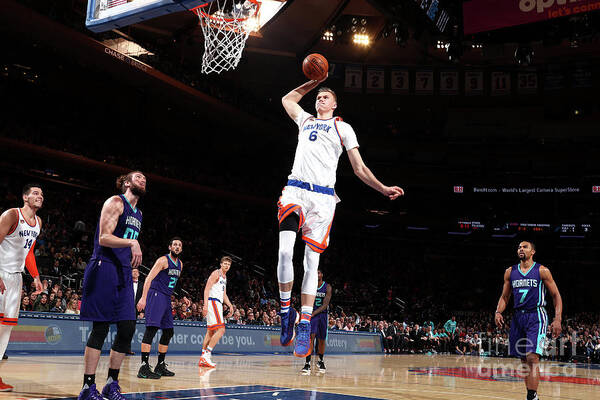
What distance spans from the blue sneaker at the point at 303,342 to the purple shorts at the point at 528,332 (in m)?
4.00

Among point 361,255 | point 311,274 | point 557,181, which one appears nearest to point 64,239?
point 311,274

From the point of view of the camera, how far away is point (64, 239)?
69.4 feet

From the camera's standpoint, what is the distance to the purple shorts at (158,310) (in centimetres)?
982

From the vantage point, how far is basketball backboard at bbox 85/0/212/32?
22.1 feet

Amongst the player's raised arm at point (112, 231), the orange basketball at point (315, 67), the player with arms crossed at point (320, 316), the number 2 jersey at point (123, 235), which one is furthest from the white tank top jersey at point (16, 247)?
the player with arms crossed at point (320, 316)

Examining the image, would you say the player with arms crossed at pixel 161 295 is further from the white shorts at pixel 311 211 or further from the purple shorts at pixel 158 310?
the white shorts at pixel 311 211

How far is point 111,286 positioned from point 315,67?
3.07 metres

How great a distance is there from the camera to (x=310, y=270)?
212 inches

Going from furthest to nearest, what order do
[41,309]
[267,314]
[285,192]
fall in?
[267,314], [41,309], [285,192]

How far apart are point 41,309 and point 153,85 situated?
14686 millimetres

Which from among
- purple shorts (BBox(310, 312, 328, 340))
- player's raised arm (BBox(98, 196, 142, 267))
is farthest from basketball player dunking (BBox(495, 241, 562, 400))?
player's raised arm (BBox(98, 196, 142, 267))

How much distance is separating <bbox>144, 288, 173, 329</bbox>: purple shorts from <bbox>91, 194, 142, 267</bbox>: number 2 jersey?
3.92m

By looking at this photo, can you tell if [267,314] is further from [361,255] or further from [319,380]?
[361,255]

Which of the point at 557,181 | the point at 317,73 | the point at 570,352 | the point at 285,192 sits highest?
the point at 557,181
